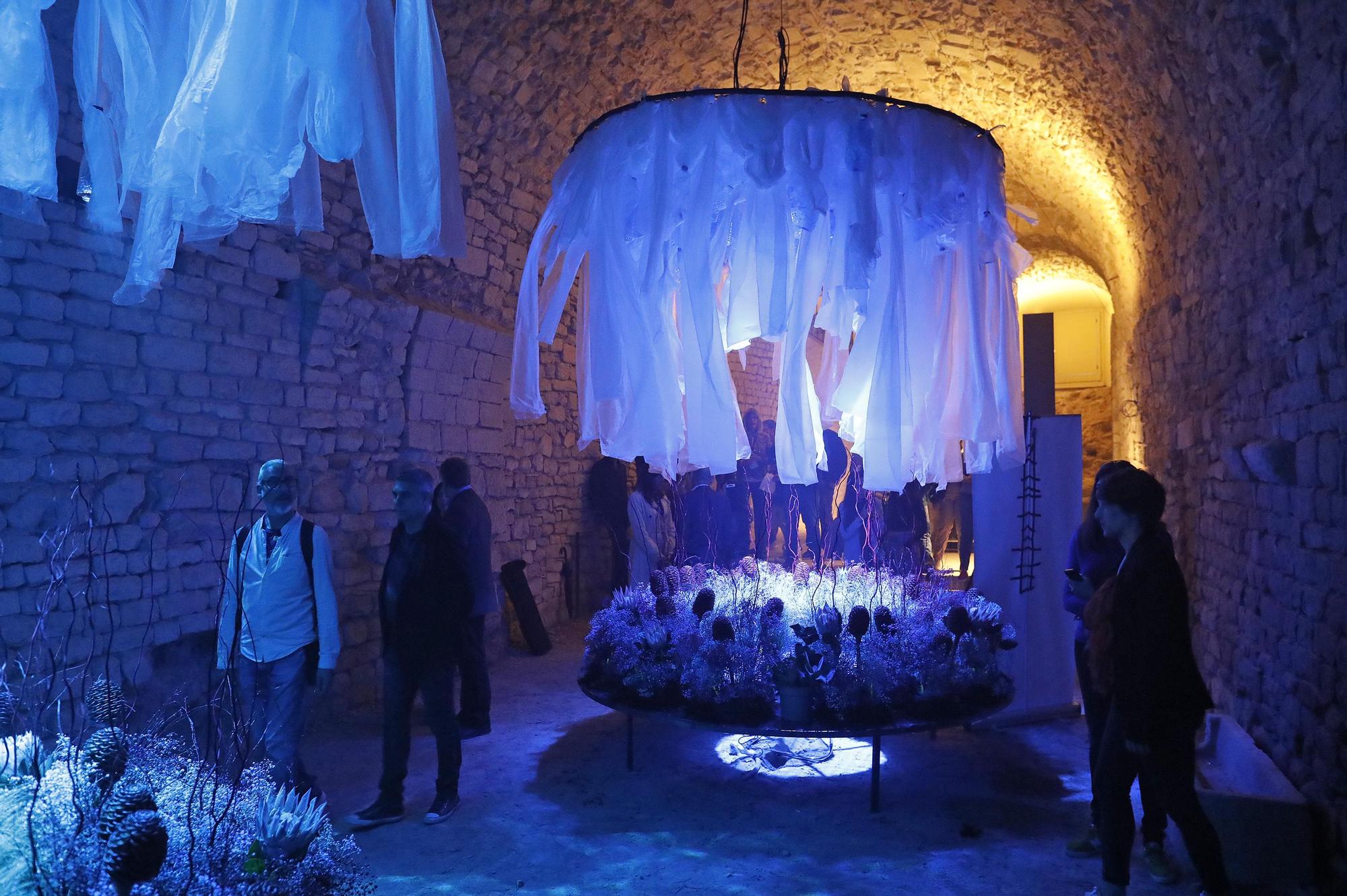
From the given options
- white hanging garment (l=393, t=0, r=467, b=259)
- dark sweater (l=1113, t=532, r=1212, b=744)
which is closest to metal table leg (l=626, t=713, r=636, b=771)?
dark sweater (l=1113, t=532, r=1212, b=744)

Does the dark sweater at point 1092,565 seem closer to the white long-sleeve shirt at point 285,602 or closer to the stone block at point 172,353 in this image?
the white long-sleeve shirt at point 285,602

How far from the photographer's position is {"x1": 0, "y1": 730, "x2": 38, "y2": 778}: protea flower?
1.45 m

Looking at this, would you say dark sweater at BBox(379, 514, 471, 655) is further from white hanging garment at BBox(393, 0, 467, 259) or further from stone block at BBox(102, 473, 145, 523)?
white hanging garment at BBox(393, 0, 467, 259)

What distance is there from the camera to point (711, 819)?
3.79 m

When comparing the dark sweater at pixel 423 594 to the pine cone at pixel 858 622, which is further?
the pine cone at pixel 858 622

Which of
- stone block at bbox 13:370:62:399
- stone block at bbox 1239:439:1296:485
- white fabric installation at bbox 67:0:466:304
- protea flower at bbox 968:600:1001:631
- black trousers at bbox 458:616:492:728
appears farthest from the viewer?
black trousers at bbox 458:616:492:728

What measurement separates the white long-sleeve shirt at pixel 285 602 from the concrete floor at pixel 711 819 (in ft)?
2.75

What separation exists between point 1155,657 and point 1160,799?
0.46 m

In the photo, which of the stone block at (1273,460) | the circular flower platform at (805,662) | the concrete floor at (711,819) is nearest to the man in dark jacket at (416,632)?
the concrete floor at (711,819)

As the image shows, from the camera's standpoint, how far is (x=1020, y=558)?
16.7 feet

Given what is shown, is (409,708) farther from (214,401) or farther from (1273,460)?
(1273,460)

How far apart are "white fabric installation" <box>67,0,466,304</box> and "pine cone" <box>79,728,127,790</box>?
0.97 m

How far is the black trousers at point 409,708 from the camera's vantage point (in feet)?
A: 12.1

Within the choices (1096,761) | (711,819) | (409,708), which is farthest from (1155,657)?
(409,708)
